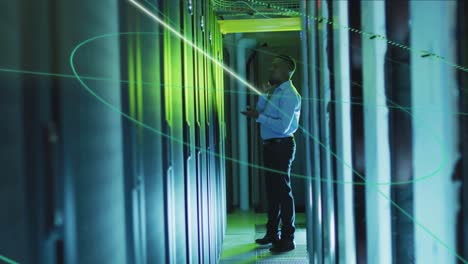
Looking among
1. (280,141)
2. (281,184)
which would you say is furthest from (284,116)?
(281,184)

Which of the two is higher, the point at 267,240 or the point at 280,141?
the point at 280,141

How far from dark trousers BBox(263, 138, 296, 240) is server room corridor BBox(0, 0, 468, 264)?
1.75m

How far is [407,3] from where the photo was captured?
1.12 m

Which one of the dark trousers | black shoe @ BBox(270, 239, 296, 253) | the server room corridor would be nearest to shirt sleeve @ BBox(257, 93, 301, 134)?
the dark trousers

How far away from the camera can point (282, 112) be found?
3.75 meters

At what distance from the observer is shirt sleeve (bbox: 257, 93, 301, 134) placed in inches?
146

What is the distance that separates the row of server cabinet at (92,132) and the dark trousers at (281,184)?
1.99m

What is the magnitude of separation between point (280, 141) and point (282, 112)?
0.24m

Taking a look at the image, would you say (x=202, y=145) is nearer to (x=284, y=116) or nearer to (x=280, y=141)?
(x=284, y=116)

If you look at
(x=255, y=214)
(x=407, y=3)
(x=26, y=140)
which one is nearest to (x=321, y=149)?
(x=407, y=3)

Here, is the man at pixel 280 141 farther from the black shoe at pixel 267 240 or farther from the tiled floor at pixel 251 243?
the tiled floor at pixel 251 243

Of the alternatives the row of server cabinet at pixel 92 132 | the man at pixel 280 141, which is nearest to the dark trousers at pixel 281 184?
the man at pixel 280 141

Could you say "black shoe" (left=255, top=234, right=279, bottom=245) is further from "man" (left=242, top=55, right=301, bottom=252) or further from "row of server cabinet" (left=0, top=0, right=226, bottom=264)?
"row of server cabinet" (left=0, top=0, right=226, bottom=264)

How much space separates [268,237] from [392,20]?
3199mm
